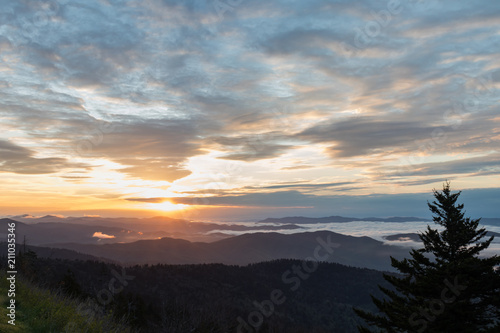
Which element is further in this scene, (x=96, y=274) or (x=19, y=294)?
(x=96, y=274)

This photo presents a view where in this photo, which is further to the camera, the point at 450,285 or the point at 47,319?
the point at 450,285

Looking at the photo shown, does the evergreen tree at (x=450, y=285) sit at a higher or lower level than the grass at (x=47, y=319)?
lower

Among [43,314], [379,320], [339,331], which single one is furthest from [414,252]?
[339,331]

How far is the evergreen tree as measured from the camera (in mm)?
22062

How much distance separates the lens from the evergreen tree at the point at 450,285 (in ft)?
72.4

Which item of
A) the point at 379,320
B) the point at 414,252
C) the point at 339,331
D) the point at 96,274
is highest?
the point at 414,252

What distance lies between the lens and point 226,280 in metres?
186

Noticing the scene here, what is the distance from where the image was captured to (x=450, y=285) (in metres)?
22.9

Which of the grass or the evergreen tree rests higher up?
the grass

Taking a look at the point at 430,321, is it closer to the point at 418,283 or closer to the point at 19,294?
the point at 418,283

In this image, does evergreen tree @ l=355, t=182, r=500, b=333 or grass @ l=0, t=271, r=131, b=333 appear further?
evergreen tree @ l=355, t=182, r=500, b=333

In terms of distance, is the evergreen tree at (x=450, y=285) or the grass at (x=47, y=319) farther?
the evergreen tree at (x=450, y=285)

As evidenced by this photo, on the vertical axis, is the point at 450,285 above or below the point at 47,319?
below

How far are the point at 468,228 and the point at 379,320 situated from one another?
33.9 ft
